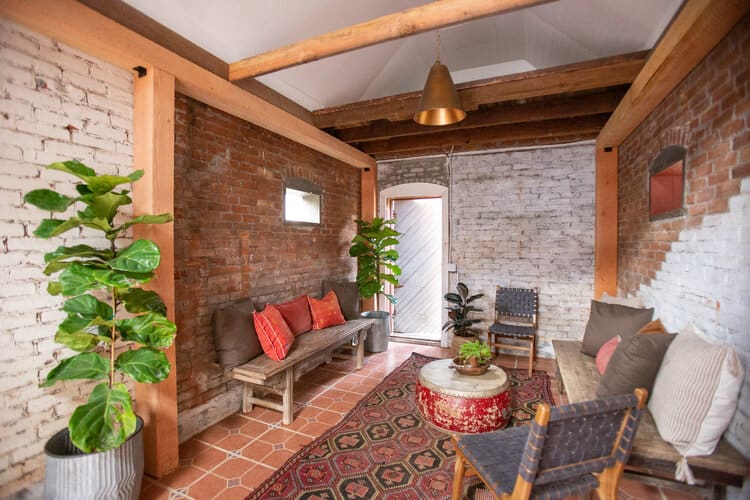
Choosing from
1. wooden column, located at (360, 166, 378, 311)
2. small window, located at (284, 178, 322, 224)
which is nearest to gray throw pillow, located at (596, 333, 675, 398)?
small window, located at (284, 178, 322, 224)

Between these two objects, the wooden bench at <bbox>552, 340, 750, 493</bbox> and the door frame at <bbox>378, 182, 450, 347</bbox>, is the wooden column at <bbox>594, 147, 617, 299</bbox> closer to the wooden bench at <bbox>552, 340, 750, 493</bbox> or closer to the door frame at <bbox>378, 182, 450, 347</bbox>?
the door frame at <bbox>378, 182, 450, 347</bbox>

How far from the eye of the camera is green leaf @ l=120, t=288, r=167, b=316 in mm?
2141

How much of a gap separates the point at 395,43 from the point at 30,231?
381 cm

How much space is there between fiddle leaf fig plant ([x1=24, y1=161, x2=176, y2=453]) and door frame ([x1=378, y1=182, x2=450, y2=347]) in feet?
14.3

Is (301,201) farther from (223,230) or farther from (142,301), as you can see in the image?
(142,301)

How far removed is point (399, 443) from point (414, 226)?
440 cm

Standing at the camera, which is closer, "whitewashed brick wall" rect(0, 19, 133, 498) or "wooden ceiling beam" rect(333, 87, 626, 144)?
"whitewashed brick wall" rect(0, 19, 133, 498)

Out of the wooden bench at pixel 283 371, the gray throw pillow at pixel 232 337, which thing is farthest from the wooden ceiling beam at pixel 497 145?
the gray throw pillow at pixel 232 337

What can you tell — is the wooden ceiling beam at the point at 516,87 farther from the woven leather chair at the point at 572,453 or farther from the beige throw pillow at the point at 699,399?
the woven leather chair at the point at 572,453

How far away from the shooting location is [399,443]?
291 centimetres

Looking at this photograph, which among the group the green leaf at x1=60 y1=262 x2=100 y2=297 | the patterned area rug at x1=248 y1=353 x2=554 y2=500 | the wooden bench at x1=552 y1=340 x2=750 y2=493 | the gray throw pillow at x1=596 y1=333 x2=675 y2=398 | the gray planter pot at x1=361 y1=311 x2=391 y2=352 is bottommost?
the patterned area rug at x1=248 y1=353 x2=554 y2=500

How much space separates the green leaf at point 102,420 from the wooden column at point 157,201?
1.77ft

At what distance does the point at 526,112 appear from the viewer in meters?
4.31

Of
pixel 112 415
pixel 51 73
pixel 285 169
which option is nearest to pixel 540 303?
pixel 285 169
